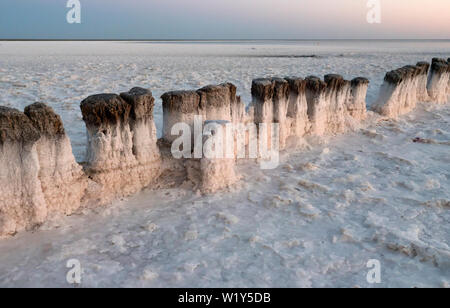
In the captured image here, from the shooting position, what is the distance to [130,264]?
2.25 metres

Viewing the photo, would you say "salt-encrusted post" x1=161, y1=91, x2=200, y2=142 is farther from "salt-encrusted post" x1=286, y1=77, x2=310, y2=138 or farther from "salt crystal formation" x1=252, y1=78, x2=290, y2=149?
"salt-encrusted post" x1=286, y1=77, x2=310, y2=138

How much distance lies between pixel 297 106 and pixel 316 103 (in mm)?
335

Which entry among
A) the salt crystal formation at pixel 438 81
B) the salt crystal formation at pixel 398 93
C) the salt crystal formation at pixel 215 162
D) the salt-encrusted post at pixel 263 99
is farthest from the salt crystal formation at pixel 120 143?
the salt crystal formation at pixel 438 81

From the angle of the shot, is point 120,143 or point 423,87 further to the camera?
point 423,87

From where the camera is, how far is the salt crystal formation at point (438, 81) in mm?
7020

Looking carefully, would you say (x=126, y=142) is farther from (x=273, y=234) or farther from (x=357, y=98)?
(x=357, y=98)

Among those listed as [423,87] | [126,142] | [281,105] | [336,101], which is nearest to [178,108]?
[126,142]

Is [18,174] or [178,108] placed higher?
[178,108]

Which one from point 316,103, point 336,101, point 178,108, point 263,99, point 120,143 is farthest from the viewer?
point 336,101

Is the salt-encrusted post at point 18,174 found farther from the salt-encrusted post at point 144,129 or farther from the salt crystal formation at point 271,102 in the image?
the salt crystal formation at point 271,102

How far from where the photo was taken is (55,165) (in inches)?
107
